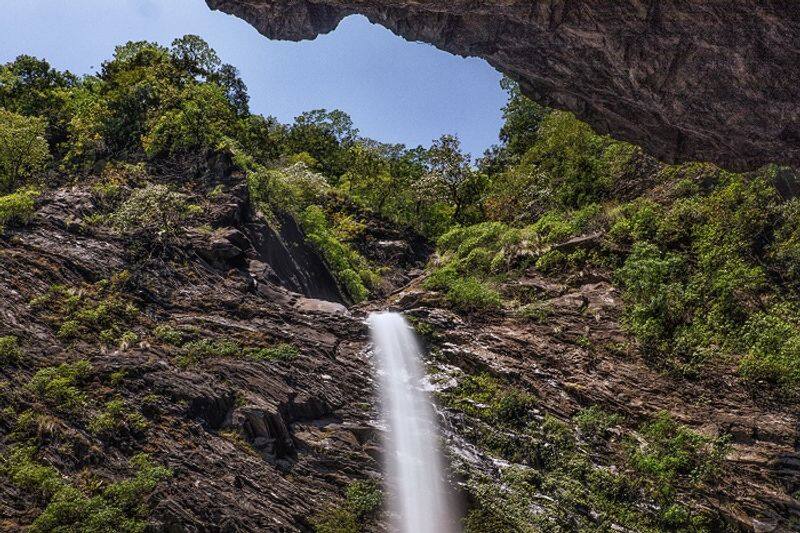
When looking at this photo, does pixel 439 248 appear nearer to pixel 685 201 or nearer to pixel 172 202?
pixel 685 201

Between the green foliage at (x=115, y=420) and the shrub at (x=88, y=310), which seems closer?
the green foliage at (x=115, y=420)

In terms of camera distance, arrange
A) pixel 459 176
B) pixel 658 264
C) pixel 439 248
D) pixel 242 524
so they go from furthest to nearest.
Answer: pixel 459 176
pixel 439 248
pixel 658 264
pixel 242 524

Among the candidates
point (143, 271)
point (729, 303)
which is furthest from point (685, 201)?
point (143, 271)

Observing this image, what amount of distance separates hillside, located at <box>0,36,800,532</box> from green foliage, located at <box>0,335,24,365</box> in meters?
0.16

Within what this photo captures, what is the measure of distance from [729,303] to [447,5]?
1775 cm

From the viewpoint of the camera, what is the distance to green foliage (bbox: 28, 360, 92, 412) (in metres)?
15.5

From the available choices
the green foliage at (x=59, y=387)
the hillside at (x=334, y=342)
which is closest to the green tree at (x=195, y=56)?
the hillside at (x=334, y=342)

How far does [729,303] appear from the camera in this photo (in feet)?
72.5

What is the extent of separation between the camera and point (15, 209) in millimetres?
22266

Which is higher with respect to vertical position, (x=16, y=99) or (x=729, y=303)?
(x=16, y=99)

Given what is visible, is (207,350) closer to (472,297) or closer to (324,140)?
(472,297)

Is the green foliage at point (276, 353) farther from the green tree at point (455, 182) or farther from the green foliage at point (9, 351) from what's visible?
the green tree at point (455, 182)

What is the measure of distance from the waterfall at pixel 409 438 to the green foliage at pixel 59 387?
1072cm

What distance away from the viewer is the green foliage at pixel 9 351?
626 inches
